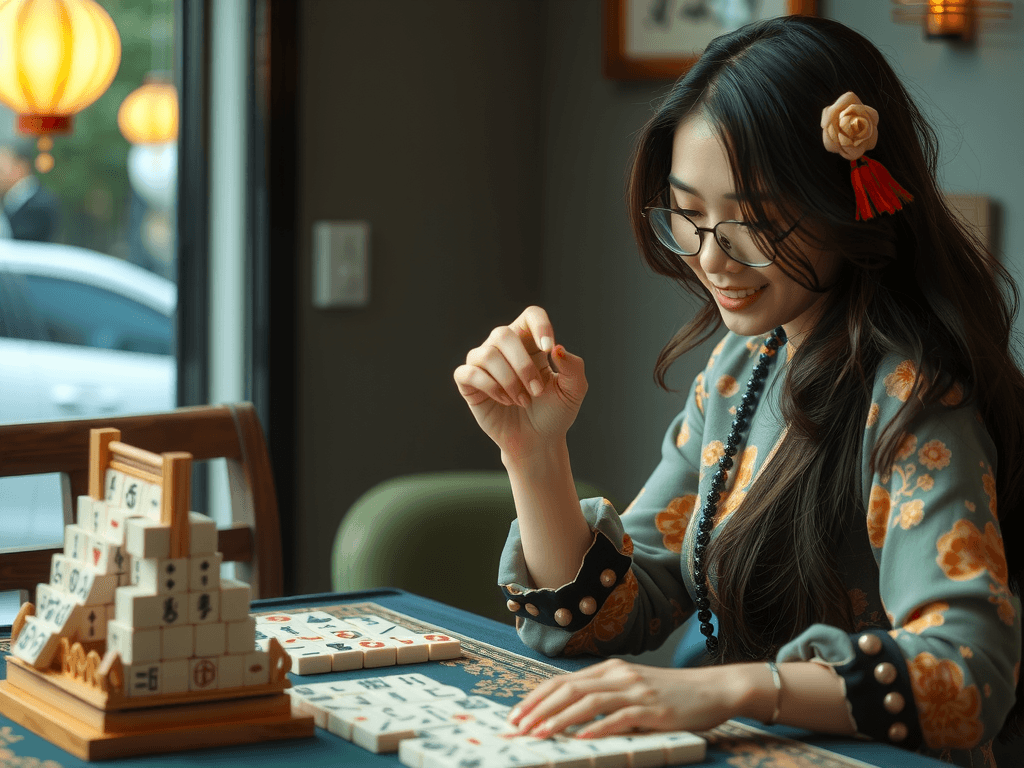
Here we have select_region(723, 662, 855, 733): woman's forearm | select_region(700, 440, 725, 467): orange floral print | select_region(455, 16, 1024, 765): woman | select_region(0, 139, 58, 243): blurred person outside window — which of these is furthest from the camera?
select_region(0, 139, 58, 243): blurred person outside window

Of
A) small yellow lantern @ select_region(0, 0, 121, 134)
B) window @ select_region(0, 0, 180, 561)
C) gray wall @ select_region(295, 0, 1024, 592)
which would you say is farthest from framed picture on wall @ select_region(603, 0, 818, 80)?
small yellow lantern @ select_region(0, 0, 121, 134)

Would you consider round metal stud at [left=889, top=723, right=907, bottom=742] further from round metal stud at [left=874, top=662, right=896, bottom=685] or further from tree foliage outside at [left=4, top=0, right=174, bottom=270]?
tree foliage outside at [left=4, top=0, right=174, bottom=270]

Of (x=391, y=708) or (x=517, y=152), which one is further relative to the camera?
(x=517, y=152)

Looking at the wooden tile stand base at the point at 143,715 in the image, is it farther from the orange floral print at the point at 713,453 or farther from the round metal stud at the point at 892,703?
the orange floral print at the point at 713,453

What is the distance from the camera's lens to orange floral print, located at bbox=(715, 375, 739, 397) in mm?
1482

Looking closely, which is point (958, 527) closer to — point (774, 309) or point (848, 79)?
point (774, 309)

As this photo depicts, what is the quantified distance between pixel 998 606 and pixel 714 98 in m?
0.55

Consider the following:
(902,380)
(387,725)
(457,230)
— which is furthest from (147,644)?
(457,230)

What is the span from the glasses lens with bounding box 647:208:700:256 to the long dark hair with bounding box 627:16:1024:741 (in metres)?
0.09

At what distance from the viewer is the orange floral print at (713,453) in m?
1.44

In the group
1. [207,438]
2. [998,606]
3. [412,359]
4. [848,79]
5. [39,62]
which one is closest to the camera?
[998,606]

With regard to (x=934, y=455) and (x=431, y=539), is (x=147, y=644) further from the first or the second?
(x=431, y=539)

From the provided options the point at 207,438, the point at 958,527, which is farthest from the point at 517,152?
the point at 958,527

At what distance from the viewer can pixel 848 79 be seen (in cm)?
121
